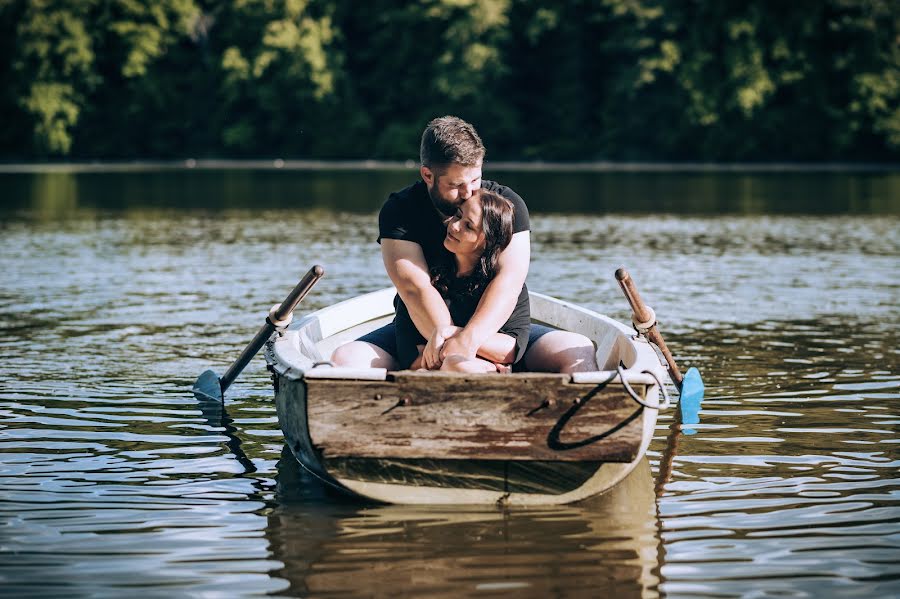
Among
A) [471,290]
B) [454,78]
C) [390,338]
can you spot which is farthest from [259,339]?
[454,78]

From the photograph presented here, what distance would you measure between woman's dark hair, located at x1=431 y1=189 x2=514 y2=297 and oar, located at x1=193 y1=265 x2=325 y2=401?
1.14 meters

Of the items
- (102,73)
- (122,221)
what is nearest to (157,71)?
(102,73)

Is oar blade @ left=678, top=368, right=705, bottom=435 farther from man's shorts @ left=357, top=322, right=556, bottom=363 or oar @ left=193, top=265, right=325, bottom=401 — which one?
oar @ left=193, top=265, right=325, bottom=401

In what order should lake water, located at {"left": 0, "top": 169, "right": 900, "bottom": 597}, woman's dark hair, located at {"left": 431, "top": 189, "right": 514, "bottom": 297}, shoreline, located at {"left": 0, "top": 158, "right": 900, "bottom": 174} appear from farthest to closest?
shoreline, located at {"left": 0, "top": 158, "right": 900, "bottom": 174} → woman's dark hair, located at {"left": 431, "top": 189, "right": 514, "bottom": 297} → lake water, located at {"left": 0, "top": 169, "right": 900, "bottom": 597}

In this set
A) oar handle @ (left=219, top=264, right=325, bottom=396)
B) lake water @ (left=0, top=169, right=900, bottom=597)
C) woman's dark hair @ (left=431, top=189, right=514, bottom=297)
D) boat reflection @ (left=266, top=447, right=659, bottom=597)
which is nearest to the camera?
boat reflection @ (left=266, top=447, right=659, bottom=597)

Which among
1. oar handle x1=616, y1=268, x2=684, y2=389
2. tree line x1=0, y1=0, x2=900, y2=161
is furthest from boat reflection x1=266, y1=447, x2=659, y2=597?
tree line x1=0, y1=0, x2=900, y2=161

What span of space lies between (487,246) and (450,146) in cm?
47

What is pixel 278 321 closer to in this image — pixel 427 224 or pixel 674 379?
pixel 427 224

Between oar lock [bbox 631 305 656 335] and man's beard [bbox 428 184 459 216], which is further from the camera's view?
oar lock [bbox 631 305 656 335]

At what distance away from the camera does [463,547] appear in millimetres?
5426

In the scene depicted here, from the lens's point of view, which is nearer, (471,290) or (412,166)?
(471,290)

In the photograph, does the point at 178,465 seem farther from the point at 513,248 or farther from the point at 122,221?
the point at 122,221

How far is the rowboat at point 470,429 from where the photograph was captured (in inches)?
215

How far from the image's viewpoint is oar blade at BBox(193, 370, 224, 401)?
28.0 feet
